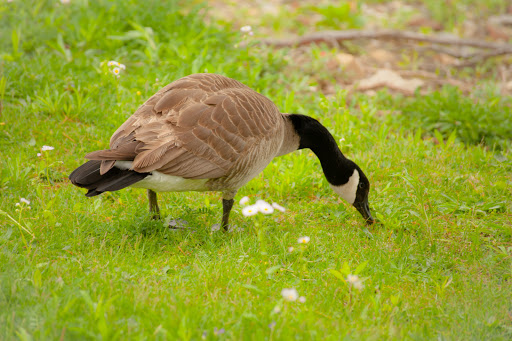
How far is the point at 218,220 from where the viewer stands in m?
4.90

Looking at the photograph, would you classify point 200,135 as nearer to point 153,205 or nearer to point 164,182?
point 164,182

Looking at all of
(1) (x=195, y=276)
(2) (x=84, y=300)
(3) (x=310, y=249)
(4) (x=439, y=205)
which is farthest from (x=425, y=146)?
(2) (x=84, y=300)

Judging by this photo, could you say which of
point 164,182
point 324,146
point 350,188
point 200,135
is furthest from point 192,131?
point 350,188

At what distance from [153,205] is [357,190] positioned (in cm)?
185

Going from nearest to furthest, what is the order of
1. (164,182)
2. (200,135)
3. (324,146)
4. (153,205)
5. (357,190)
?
1. (164,182)
2. (200,135)
3. (153,205)
4. (357,190)
5. (324,146)

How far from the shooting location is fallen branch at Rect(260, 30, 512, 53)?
8328mm

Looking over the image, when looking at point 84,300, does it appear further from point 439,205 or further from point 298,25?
point 298,25

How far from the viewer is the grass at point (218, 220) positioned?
327cm

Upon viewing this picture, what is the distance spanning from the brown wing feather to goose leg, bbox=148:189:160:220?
628 mm

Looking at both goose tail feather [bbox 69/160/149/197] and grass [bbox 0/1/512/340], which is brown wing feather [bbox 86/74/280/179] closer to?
goose tail feather [bbox 69/160/149/197]

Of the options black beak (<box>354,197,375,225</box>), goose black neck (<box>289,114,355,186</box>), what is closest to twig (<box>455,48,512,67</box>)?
goose black neck (<box>289,114,355,186</box>)

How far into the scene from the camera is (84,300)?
3.20 meters

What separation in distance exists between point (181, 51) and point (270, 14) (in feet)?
10.7

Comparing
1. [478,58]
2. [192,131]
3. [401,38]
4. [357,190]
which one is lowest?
[478,58]
